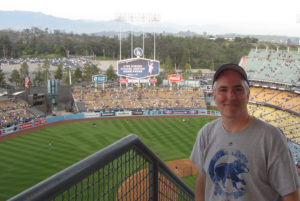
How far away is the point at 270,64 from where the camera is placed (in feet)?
183

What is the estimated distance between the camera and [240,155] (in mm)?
2285

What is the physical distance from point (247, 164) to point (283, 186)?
312 millimetres

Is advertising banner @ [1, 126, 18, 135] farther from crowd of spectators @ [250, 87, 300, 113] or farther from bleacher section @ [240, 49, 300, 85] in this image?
bleacher section @ [240, 49, 300, 85]

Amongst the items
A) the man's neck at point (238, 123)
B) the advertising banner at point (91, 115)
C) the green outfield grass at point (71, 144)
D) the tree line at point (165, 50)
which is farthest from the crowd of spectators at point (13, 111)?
the tree line at point (165, 50)

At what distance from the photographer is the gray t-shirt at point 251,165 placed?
7.06 ft

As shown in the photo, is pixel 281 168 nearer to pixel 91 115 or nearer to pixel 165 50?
pixel 91 115

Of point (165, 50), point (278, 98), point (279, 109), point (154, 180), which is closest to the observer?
point (154, 180)

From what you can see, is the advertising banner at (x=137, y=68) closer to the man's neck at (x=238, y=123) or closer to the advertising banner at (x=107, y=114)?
the advertising banner at (x=107, y=114)

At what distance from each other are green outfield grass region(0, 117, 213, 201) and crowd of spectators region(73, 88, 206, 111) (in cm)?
569

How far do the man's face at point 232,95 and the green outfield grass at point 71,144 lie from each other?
17.9 metres

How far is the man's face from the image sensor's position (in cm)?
246

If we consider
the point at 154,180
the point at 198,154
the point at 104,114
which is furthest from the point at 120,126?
the point at 198,154

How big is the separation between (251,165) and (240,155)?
4.6 inches

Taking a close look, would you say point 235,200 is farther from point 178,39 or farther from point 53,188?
point 178,39
